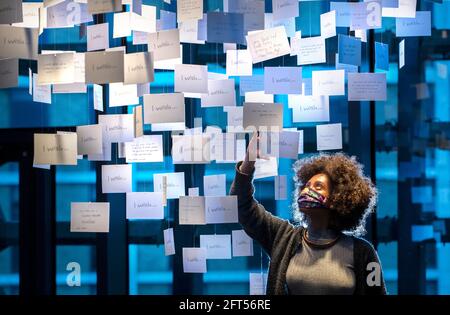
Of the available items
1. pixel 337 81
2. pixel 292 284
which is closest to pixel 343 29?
pixel 337 81

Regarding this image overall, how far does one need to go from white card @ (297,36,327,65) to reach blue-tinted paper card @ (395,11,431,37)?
36cm

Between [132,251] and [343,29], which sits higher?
[343,29]

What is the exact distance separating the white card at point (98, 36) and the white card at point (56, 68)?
0.12m

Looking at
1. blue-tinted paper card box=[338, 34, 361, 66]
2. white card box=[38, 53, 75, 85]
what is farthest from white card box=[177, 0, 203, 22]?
blue-tinted paper card box=[338, 34, 361, 66]

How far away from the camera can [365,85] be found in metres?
3.00

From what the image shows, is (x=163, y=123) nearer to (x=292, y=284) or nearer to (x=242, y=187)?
(x=242, y=187)

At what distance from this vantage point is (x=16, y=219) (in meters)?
3.91

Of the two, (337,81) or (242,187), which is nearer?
(242,187)

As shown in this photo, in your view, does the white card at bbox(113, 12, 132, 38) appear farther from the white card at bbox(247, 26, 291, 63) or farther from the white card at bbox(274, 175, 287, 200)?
the white card at bbox(274, 175, 287, 200)

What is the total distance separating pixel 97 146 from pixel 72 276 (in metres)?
0.64

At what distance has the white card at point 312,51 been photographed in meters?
3.03

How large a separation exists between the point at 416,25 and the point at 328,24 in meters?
0.39

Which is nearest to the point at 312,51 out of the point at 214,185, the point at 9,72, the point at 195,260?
the point at 214,185
